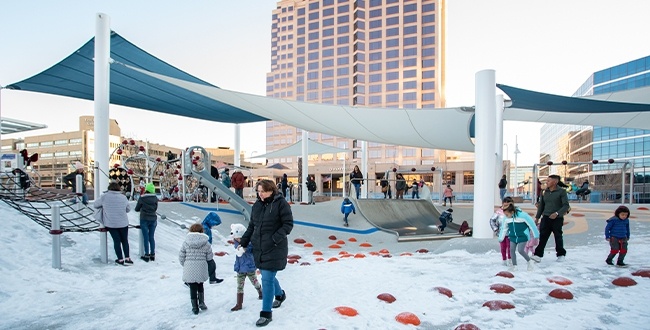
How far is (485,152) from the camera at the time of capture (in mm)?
8125

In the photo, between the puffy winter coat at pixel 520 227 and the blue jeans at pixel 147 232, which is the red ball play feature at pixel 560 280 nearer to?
the puffy winter coat at pixel 520 227

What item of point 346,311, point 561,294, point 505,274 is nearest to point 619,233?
point 505,274

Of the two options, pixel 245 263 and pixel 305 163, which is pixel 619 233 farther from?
pixel 305 163

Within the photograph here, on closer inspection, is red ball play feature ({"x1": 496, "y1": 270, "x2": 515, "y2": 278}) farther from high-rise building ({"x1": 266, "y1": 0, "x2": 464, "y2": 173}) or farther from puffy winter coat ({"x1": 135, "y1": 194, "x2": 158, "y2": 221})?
high-rise building ({"x1": 266, "y1": 0, "x2": 464, "y2": 173})

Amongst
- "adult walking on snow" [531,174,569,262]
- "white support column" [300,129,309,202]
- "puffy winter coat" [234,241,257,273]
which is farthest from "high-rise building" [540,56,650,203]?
"puffy winter coat" [234,241,257,273]

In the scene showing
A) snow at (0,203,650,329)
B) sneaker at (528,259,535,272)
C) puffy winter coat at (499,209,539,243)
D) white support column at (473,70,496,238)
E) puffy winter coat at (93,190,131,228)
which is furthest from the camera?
white support column at (473,70,496,238)

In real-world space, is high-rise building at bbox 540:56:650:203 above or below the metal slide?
above

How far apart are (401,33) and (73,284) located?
7177 cm

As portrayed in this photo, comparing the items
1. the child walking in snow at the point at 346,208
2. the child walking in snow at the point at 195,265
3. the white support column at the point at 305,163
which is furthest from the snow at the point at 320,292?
the white support column at the point at 305,163

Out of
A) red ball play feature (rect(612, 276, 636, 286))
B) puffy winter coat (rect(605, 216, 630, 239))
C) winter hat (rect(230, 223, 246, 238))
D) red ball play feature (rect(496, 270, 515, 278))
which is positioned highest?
winter hat (rect(230, 223, 246, 238))

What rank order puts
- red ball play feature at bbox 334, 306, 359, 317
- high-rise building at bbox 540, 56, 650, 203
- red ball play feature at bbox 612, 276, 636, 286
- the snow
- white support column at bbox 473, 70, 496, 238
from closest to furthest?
the snow → red ball play feature at bbox 334, 306, 359, 317 → red ball play feature at bbox 612, 276, 636, 286 → white support column at bbox 473, 70, 496, 238 → high-rise building at bbox 540, 56, 650, 203

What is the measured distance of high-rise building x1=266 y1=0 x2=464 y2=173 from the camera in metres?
68.1

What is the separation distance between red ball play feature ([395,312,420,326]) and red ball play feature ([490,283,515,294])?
1.40m

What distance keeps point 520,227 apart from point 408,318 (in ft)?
8.87
